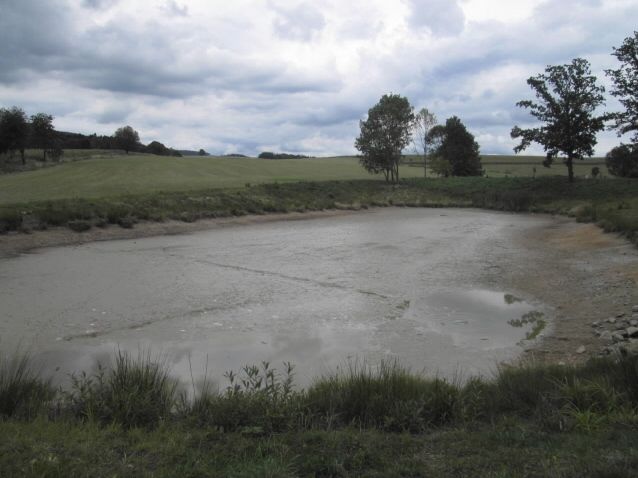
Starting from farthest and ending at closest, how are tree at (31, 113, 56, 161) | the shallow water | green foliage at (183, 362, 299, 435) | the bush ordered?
tree at (31, 113, 56, 161) → the bush → the shallow water → green foliage at (183, 362, 299, 435)

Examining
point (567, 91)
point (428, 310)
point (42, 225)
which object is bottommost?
point (428, 310)

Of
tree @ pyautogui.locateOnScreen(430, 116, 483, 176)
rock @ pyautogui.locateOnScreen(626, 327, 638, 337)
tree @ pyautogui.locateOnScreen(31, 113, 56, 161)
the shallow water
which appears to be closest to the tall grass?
the shallow water

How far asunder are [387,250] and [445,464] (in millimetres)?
16341

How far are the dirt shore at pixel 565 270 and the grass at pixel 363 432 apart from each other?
2.90m

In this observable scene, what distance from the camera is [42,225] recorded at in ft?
68.1

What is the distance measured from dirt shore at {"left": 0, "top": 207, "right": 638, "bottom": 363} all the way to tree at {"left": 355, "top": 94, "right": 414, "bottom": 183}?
28.2 m

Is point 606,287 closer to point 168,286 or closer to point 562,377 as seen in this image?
→ point 562,377

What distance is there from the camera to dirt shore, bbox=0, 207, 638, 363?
8.81m

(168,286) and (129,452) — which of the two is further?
(168,286)

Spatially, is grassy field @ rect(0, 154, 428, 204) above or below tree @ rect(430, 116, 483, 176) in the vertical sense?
below

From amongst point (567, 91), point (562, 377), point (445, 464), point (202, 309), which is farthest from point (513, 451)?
point (567, 91)

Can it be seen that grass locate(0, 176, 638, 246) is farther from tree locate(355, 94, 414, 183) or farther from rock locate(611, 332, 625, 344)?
rock locate(611, 332, 625, 344)

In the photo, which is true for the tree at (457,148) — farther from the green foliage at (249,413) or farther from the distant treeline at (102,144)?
the green foliage at (249,413)

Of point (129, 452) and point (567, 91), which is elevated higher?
point (567, 91)
